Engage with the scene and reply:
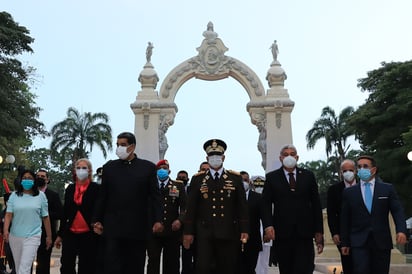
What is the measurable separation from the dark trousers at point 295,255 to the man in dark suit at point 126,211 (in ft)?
5.43

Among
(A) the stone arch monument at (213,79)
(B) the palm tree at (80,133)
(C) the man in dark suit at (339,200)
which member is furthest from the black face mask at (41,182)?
(B) the palm tree at (80,133)

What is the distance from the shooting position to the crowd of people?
6383 millimetres

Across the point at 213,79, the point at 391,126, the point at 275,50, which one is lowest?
the point at 391,126

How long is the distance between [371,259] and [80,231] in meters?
3.83

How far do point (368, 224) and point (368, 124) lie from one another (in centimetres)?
2541

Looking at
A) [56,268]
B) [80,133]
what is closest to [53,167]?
[80,133]

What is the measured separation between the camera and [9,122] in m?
26.1

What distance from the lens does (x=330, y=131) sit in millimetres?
45688

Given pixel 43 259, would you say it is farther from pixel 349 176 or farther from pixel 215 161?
pixel 349 176

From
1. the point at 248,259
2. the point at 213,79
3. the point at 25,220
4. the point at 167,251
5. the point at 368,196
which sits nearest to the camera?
the point at 368,196

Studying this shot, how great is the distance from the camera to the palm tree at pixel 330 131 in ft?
149

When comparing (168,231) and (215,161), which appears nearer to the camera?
(215,161)

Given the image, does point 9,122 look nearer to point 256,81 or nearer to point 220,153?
point 256,81

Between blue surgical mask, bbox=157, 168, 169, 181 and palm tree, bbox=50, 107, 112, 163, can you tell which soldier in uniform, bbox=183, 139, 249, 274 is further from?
palm tree, bbox=50, 107, 112, 163
